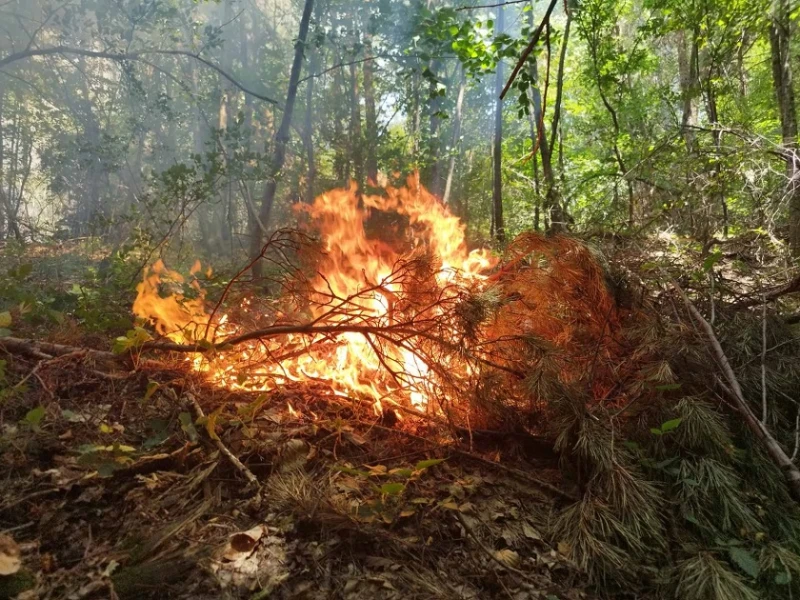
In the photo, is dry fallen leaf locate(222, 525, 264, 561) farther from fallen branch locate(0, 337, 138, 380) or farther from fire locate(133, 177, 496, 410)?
fallen branch locate(0, 337, 138, 380)

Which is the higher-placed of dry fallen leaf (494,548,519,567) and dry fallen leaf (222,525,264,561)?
dry fallen leaf (222,525,264,561)

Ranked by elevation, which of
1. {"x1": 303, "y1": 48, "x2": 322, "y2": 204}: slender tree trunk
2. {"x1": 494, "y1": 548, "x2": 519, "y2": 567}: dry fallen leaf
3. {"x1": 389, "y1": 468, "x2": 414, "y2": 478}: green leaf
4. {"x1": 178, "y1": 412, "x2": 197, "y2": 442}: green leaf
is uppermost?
{"x1": 303, "y1": 48, "x2": 322, "y2": 204}: slender tree trunk

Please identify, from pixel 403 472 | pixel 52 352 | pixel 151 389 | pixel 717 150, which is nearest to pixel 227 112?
pixel 52 352

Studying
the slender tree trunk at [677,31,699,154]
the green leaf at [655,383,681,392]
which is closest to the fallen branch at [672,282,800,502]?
the green leaf at [655,383,681,392]

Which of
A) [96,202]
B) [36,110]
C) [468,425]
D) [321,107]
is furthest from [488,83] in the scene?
[468,425]

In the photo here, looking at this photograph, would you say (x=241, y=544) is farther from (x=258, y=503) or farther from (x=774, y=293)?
(x=774, y=293)

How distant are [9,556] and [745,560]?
8.75 ft

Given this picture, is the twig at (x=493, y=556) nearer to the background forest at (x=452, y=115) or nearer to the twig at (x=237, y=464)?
the twig at (x=237, y=464)

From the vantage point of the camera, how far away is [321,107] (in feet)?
62.6

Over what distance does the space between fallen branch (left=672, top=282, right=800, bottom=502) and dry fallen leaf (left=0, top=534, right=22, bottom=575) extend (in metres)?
3.07

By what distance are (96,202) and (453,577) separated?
692 inches

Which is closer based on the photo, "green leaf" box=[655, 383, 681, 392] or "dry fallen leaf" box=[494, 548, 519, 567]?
"dry fallen leaf" box=[494, 548, 519, 567]

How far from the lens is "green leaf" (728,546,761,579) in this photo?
169 cm

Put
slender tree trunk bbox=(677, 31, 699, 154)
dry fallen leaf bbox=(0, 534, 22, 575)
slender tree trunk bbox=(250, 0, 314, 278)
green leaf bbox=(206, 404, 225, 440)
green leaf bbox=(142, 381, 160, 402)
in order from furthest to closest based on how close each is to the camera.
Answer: slender tree trunk bbox=(250, 0, 314, 278) → slender tree trunk bbox=(677, 31, 699, 154) → green leaf bbox=(142, 381, 160, 402) → green leaf bbox=(206, 404, 225, 440) → dry fallen leaf bbox=(0, 534, 22, 575)
